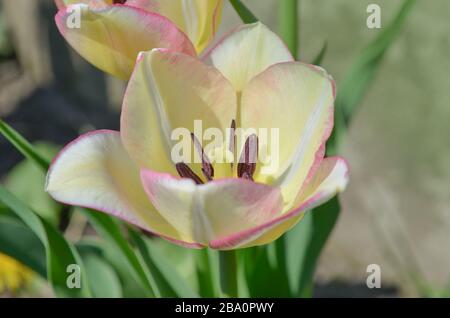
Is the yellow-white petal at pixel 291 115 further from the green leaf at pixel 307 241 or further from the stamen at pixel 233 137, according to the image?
the green leaf at pixel 307 241

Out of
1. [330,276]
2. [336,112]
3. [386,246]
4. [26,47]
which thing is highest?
[336,112]

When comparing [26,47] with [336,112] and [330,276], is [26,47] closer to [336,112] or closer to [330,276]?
[330,276]

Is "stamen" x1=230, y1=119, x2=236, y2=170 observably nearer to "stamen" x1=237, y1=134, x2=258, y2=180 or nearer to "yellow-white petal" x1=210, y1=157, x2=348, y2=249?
"stamen" x1=237, y1=134, x2=258, y2=180

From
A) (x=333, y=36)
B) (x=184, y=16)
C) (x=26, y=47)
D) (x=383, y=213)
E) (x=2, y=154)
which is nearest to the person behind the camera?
(x=184, y=16)

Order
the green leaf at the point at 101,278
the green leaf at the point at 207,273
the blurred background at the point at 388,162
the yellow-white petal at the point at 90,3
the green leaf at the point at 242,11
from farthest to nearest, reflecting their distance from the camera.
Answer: the blurred background at the point at 388,162 → the green leaf at the point at 101,278 → the green leaf at the point at 207,273 → the green leaf at the point at 242,11 → the yellow-white petal at the point at 90,3

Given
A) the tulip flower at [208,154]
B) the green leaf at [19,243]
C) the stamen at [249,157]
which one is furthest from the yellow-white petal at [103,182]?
the green leaf at [19,243]

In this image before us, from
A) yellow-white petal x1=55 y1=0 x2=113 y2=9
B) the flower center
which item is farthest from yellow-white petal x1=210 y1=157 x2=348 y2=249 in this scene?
yellow-white petal x1=55 y1=0 x2=113 y2=9
